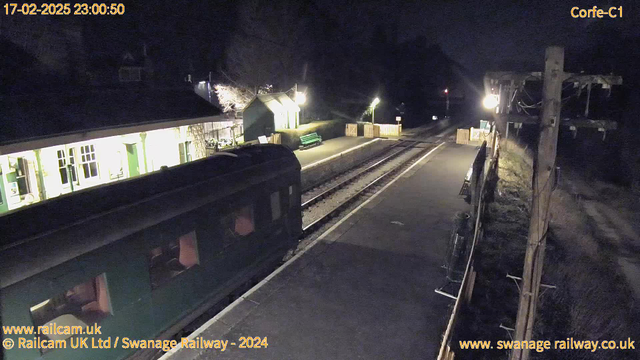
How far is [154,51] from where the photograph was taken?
3794cm

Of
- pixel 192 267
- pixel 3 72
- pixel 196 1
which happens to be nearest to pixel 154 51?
pixel 196 1

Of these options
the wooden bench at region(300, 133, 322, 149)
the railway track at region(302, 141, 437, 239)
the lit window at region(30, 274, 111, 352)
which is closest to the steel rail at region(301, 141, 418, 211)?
the railway track at region(302, 141, 437, 239)

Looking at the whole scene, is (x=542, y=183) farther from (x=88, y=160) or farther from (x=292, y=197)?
(x=88, y=160)

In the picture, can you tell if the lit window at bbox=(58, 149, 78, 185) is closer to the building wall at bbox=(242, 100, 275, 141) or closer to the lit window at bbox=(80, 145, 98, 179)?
the lit window at bbox=(80, 145, 98, 179)

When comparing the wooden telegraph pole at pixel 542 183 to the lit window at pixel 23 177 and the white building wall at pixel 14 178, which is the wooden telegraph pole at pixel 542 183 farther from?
the lit window at pixel 23 177

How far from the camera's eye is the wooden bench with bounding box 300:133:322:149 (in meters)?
25.8

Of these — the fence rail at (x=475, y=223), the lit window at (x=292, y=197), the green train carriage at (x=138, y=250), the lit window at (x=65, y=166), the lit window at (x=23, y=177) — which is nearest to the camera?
the green train carriage at (x=138, y=250)

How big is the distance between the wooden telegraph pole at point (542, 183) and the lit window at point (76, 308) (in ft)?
19.3

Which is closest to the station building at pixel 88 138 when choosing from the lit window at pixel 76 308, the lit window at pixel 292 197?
the lit window at pixel 292 197

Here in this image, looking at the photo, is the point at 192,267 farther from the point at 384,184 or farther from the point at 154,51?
the point at 154,51

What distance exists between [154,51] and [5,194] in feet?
97.4

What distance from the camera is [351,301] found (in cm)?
839

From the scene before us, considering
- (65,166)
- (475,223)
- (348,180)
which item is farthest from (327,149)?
(475,223)

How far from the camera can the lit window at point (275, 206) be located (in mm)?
9756
